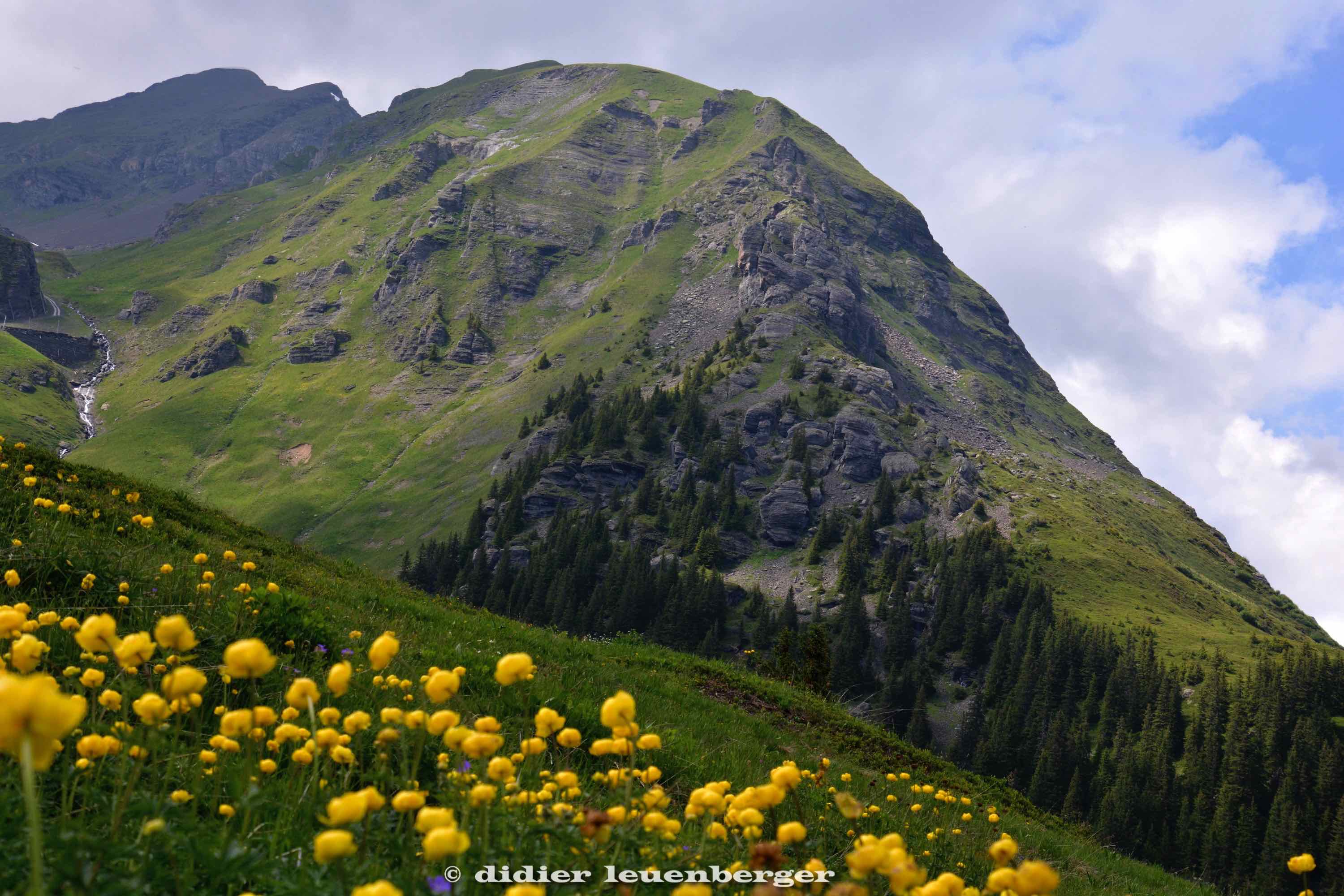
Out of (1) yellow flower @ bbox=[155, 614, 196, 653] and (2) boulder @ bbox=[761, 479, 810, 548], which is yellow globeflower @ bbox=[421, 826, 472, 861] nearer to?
(1) yellow flower @ bbox=[155, 614, 196, 653]

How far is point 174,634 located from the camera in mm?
3115

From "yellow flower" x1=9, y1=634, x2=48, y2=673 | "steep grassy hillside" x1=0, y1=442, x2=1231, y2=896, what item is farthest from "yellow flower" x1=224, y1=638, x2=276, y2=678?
"yellow flower" x1=9, y1=634, x2=48, y2=673

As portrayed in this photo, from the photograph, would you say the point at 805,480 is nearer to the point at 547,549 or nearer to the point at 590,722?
the point at 547,549

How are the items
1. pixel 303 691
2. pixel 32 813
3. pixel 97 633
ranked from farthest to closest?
pixel 303 691 → pixel 97 633 → pixel 32 813

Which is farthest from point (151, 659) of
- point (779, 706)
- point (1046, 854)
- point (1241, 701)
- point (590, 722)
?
point (1241, 701)

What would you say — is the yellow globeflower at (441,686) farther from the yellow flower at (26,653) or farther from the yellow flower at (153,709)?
the yellow flower at (26,653)

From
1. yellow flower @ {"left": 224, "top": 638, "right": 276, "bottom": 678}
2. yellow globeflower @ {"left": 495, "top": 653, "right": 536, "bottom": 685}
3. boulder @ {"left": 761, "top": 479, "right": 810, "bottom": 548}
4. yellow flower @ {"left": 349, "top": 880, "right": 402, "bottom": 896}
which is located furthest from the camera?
boulder @ {"left": 761, "top": 479, "right": 810, "bottom": 548}

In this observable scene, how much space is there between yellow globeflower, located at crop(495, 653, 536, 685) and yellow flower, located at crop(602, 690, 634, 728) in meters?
0.41

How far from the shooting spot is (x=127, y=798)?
10.0 feet

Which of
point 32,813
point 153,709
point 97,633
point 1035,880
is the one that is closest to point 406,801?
point 153,709

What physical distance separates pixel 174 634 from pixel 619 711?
1937 millimetres

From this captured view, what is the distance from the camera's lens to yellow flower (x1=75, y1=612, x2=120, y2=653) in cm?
327

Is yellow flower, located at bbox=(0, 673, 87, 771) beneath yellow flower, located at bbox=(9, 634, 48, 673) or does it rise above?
above

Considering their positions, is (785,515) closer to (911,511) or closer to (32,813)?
(911,511)
